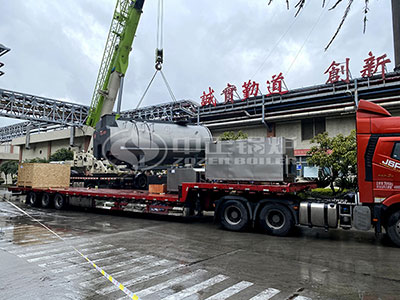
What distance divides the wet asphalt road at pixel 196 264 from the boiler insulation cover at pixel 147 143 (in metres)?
3.63

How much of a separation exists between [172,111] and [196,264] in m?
29.8

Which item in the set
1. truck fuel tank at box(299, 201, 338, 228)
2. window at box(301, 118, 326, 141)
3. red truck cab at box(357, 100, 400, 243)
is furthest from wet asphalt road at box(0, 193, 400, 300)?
window at box(301, 118, 326, 141)

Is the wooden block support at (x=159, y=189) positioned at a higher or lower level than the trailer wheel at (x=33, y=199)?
higher

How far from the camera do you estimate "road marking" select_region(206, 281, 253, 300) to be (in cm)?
434

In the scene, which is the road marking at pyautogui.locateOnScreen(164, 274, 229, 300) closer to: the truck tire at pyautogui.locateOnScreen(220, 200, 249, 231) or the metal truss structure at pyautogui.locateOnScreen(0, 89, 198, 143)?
the truck tire at pyautogui.locateOnScreen(220, 200, 249, 231)

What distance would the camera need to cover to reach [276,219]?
9.05m

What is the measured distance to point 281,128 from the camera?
2752 centimetres

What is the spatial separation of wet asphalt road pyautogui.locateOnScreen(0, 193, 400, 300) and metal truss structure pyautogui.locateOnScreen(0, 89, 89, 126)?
28.7 meters

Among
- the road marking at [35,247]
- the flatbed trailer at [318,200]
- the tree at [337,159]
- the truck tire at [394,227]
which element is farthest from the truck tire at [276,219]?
the tree at [337,159]

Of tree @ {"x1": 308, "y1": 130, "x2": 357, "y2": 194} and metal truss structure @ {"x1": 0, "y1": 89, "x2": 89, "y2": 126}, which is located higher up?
metal truss structure @ {"x1": 0, "y1": 89, "x2": 89, "y2": 126}

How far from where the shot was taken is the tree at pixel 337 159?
13414 millimetres

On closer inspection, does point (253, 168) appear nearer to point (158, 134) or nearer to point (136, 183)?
point (158, 134)

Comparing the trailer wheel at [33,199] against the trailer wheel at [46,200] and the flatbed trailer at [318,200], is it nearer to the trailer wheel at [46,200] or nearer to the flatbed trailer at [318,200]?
the trailer wheel at [46,200]

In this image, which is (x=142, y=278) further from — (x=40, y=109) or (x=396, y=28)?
(x=40, y=109)
